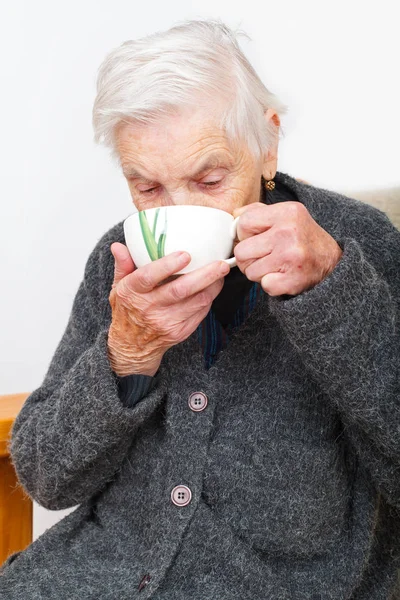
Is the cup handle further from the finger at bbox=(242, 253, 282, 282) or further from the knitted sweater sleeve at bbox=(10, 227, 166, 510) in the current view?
the knitted sweater sleeve at bbox=(10, 227, 166, 510)

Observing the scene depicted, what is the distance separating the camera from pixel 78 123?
217 centimetres

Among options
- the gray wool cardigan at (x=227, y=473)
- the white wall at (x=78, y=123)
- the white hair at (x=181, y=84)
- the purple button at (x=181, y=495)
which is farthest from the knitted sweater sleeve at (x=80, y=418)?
the white wall at (x=78, y=123)

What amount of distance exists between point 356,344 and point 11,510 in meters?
0.82

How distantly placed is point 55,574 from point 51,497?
0.13 meters

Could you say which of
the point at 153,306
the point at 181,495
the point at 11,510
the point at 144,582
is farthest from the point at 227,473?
the point at 11,510

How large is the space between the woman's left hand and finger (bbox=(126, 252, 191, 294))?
75mm

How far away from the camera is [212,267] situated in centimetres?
97

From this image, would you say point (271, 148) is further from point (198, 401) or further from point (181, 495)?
point (181, 495)

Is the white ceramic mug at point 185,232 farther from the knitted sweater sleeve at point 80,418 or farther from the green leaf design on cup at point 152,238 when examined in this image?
the knitted sweater sleeve at point 80,418

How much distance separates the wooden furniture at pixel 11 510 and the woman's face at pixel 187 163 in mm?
569

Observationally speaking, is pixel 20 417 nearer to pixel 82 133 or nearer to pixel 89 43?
pixel 82 133

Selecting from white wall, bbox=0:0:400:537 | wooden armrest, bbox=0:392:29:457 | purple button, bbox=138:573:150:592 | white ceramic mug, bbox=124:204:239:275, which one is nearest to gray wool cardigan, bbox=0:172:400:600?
purple button, bbox=138:573:150:592

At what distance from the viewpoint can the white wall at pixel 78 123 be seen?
69.1 inches

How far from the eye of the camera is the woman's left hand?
0.94 m
